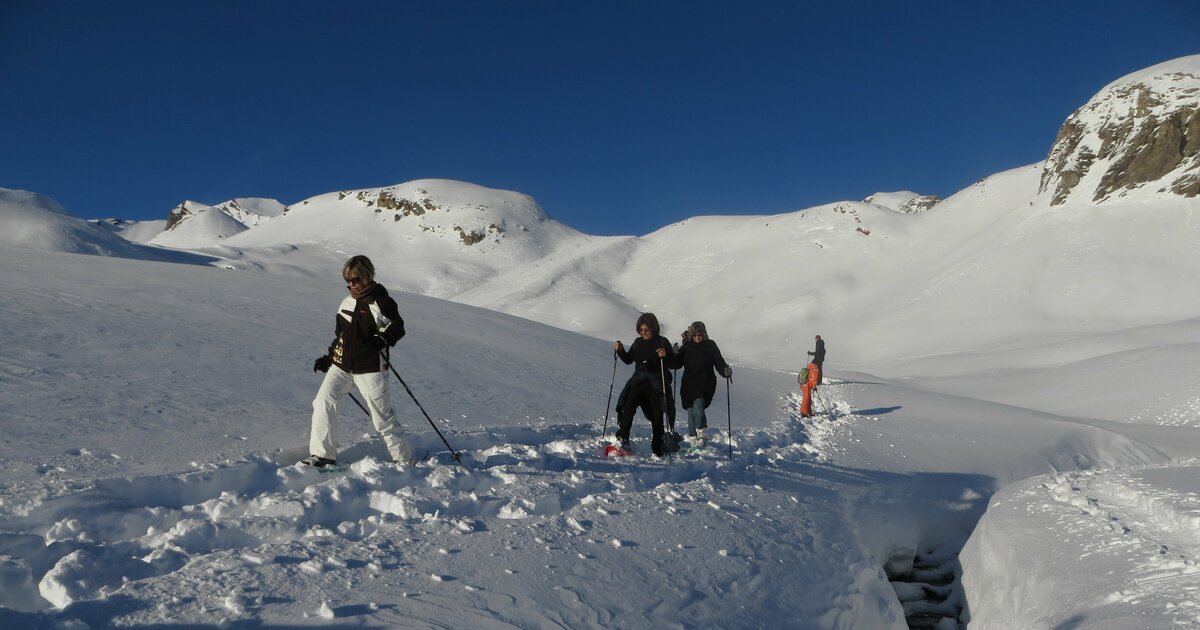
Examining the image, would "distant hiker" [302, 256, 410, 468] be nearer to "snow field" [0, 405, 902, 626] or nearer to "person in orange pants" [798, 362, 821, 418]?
"snow field" [0, 405, 902, 626]

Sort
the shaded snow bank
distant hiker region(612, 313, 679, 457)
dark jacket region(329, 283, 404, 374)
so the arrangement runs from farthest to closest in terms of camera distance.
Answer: distant hiker region(612, 313, 679, 457) < dark jacket region(329, 283, 404, 374) < the shaded snow bank

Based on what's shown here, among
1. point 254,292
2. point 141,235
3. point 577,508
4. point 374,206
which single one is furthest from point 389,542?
point 141,235

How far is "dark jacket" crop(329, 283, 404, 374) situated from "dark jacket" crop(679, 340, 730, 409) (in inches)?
164

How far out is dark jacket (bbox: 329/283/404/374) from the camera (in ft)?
18.4

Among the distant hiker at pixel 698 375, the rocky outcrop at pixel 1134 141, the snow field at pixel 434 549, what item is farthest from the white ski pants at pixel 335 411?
the rocky outcrop at pixel 1134 141

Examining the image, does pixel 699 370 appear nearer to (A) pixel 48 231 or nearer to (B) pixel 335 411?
(B) pixel 335 411

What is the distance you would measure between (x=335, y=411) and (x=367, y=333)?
27.4 inches

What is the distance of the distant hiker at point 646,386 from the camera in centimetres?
741

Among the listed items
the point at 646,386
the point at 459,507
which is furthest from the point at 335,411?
the point at 646,386

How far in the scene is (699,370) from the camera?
8.78 m

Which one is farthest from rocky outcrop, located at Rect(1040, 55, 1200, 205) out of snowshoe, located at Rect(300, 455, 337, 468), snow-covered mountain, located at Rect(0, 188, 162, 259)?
snow-covered mountain, located at Rect(0, 188, 162, 259)

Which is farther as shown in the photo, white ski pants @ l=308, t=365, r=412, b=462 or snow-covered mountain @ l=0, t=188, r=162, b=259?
snow-covered mountain @ l=0, t=188, r=162, b=259

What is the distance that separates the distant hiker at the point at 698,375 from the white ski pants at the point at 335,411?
4010mm

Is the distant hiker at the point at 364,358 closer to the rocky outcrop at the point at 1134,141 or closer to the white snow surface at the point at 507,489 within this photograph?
the white snow surface at the point at 507,489
